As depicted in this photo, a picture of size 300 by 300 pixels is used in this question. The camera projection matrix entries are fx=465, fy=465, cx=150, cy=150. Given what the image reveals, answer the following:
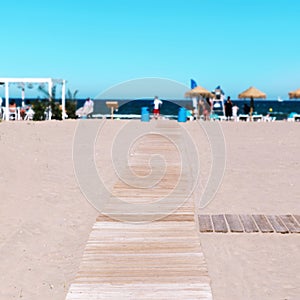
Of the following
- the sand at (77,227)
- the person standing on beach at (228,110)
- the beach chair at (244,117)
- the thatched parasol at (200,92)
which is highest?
the thatched parasol at (200,92)

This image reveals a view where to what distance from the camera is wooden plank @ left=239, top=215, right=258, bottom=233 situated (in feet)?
18.9

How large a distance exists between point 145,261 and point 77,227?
1.69 meters

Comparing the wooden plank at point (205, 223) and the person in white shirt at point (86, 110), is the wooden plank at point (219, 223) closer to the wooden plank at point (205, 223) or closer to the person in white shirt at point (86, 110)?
the wooden plank at point (205, 223)

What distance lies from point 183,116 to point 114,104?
4.01 meters

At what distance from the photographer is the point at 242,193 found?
7750mm

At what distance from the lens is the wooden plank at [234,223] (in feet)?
18.9

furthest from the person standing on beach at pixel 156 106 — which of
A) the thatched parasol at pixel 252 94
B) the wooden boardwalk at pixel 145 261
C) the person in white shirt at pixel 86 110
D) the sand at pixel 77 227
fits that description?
the wooden boardwalk at pixel 145 261

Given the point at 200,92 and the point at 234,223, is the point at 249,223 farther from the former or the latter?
the point at 200,92

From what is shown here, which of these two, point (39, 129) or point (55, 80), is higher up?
point (55, 80)

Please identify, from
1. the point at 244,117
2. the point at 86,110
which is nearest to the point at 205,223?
the point at 86,110

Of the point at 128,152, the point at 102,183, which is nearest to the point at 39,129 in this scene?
the point at 128,152

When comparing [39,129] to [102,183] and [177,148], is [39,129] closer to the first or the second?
[177,148]

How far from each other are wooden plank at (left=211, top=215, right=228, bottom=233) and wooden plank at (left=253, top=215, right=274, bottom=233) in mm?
430

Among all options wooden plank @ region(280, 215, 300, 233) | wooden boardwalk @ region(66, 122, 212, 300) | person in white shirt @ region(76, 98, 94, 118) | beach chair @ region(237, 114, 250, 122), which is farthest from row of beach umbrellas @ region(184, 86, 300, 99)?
wooden boardwalk @ region(66, 122, 212, 300)
